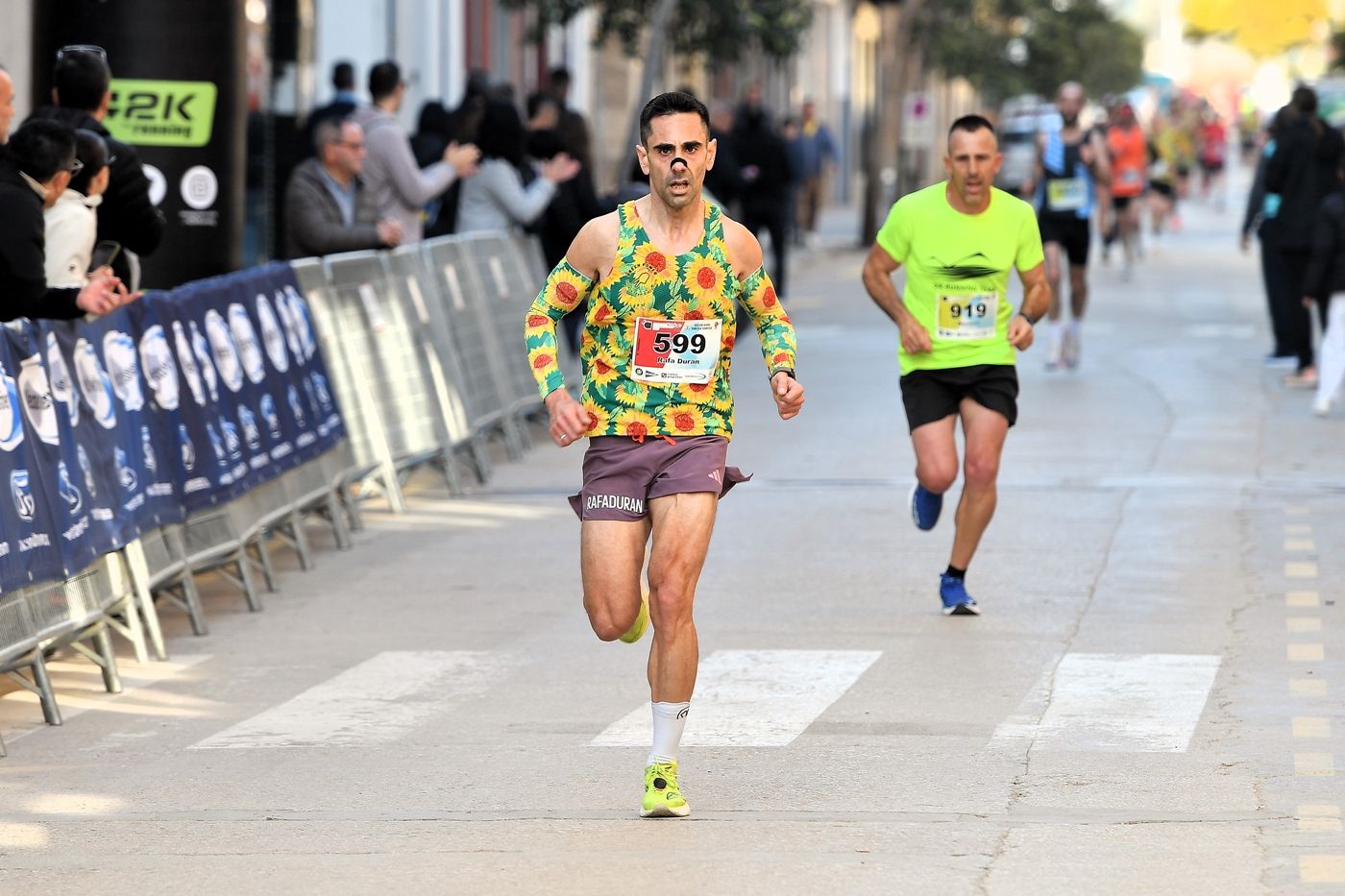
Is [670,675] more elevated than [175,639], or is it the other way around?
[670,675]

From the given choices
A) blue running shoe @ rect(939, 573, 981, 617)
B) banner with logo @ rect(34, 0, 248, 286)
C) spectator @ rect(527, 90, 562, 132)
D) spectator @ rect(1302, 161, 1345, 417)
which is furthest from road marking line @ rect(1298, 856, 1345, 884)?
spectator @ rect(527, 90, 562, 132)

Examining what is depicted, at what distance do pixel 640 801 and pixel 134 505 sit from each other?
10.9 ft

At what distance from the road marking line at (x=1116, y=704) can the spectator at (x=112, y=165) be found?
13.2ft

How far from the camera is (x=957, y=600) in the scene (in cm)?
1000

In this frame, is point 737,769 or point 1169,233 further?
point 1169,233

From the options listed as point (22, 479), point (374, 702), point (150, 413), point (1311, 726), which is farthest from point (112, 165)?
point (1311, 726)

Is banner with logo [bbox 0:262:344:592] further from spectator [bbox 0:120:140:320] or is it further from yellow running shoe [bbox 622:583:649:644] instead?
yellow running shoe [bbox 622:583:649:644]

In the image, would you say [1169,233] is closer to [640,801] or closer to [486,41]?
[486,41]

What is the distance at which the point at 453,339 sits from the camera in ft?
47.9

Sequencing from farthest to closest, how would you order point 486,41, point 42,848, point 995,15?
point 995,15 → point 486,41 → point 42,848

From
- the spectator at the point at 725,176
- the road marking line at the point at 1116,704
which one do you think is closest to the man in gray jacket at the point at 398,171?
the spectator at the point at 725,176

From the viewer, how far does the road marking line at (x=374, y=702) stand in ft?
26.3

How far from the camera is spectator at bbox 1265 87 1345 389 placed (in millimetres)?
18406

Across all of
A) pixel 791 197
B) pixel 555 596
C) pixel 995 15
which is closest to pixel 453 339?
pixel 555 596
